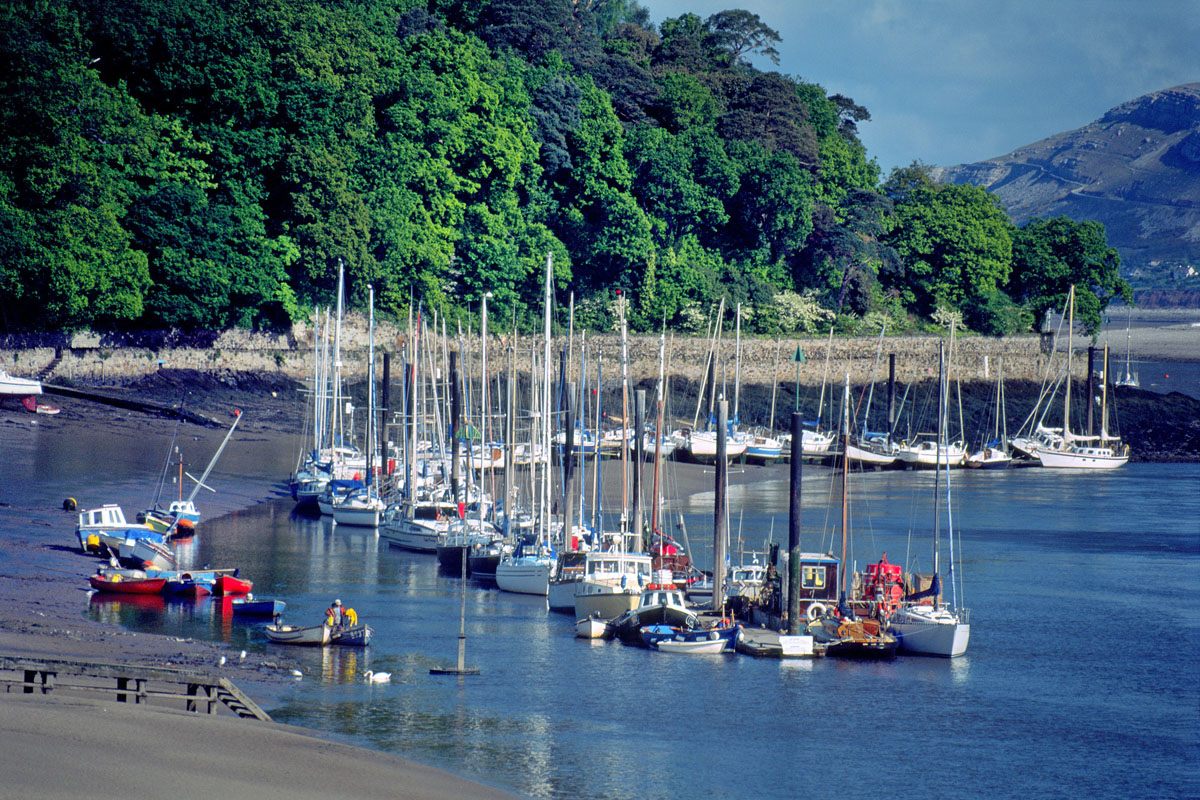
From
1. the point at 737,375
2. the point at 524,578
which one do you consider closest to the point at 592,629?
the point at 524,578

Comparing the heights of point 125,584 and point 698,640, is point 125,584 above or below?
above

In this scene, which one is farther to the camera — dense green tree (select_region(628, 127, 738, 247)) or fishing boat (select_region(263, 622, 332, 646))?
dense green tree (select_region(628, 127, 738, 247))

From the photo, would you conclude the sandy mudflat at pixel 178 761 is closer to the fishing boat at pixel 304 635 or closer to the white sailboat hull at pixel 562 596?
the fishing boat at pixel 304 635

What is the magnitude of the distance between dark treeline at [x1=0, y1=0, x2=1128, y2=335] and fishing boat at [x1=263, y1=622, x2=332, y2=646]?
37.3m

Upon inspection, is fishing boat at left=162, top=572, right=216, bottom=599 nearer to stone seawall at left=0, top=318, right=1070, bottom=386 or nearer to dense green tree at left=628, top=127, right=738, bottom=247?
stone seawall at left=0, top=318, right=1070, bottom=386

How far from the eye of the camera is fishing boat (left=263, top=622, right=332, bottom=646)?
3628 cm

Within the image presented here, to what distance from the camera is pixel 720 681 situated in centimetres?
3562

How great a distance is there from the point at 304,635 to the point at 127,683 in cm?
1040

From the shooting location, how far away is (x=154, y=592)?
4091 cm

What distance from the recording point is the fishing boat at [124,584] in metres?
40.2

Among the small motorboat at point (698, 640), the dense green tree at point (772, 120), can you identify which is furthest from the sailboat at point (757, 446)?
the small motorboat at point (698, 640)

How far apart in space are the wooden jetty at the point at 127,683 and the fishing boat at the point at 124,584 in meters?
13.1

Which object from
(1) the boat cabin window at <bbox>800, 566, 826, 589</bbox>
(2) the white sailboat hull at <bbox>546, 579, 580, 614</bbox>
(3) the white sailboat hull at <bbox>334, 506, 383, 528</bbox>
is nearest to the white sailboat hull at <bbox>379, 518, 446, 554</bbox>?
(3) the white sailboat hull at <bbox>334, 506, 383, 528</bbox>

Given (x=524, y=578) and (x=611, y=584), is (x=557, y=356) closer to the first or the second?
(x=524, y=578)
